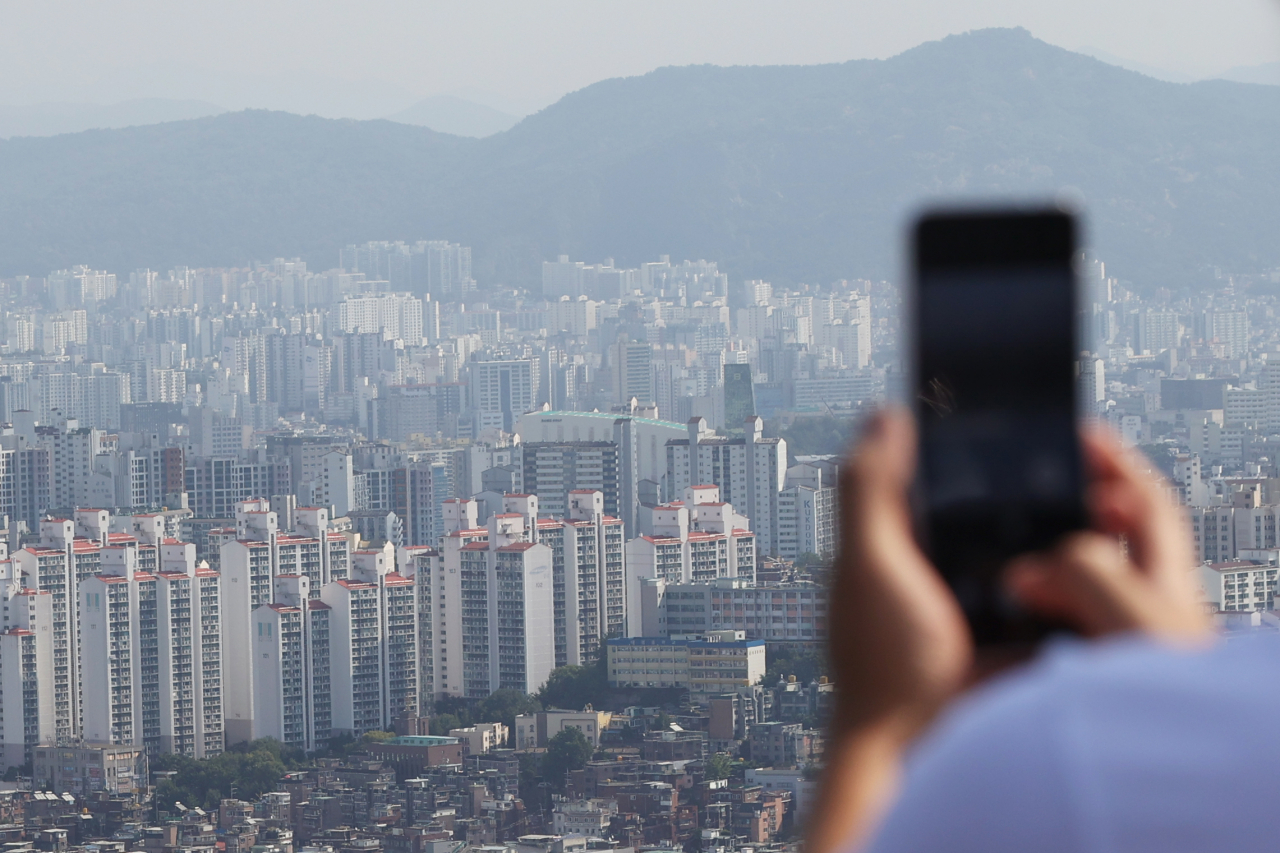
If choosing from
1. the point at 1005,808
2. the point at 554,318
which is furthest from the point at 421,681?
the point at 554,318

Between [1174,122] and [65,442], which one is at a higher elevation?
[1174,122]

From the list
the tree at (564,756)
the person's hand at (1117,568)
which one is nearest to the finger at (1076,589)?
the person's hand at (1117,568)

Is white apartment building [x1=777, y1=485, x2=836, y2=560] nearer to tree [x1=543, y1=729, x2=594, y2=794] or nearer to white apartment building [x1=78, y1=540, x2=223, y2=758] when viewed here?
tree [x1=543, y1=729, x2=594, y2=794]

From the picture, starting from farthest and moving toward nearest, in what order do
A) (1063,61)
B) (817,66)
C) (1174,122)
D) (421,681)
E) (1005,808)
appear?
(817,66)
(1063,61)
(1174,122)
(421,681)
(1005,808)

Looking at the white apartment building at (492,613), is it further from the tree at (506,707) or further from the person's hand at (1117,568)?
the person's hand at (1117,568)

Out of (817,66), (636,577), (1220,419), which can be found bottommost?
(636,577)

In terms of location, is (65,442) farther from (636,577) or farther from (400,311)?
(400,311)
